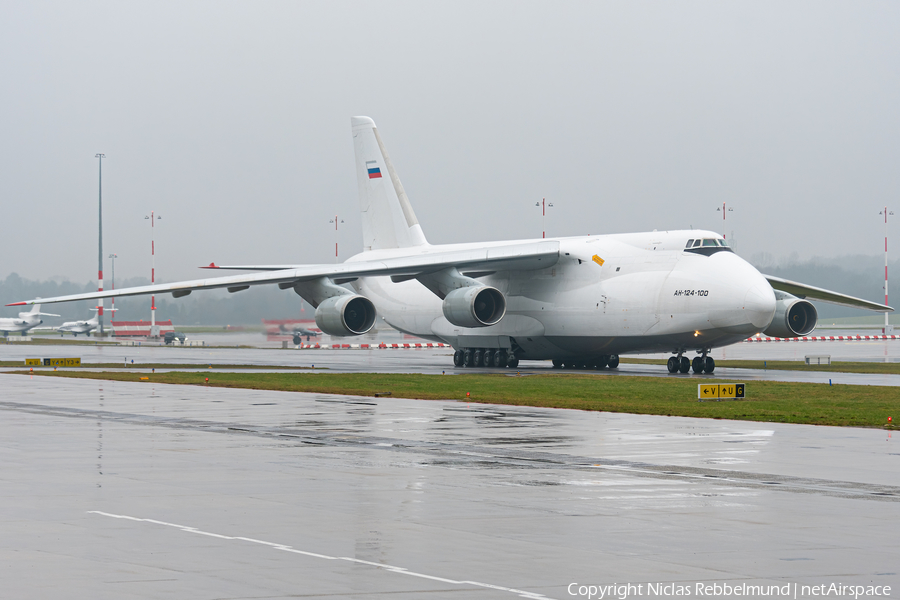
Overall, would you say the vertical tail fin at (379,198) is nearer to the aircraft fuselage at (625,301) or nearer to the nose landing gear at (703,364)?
the aircraft fuselage at (625,301)

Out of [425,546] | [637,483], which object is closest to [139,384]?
[637,483]

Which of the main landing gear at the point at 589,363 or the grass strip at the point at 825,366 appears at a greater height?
the main landing gear at the point at 589,363

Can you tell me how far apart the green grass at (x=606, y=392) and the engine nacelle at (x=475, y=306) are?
443cm

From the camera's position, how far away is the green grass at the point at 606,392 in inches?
781

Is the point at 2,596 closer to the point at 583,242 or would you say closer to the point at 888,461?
the point at 888,461

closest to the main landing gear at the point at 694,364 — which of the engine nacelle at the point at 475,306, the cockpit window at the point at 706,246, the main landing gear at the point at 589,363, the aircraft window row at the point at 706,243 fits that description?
the cockpit window at the point at 706,246

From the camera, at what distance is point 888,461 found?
13.2m

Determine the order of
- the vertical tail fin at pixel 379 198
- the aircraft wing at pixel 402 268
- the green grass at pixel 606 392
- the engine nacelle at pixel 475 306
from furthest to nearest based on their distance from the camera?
the vertical tail fin at pixel 379 198 < the aircraft wing at pixel 402 268 < the engine nacelle at pixel 475 306 < the green grass at pixel 606 392

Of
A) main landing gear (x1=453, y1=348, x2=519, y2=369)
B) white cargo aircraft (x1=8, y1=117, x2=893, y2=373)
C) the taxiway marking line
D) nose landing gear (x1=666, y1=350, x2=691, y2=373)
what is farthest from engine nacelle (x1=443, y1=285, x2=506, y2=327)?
the taxiway marking line

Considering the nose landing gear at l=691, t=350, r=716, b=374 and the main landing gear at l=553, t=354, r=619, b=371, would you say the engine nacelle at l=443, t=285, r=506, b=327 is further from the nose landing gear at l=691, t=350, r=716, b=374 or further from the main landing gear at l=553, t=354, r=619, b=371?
the nose landing gear at l=691, t=350, r=716, b=374

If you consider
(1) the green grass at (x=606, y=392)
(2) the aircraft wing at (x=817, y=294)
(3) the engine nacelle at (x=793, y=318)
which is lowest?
(1) the green grass at (x=606, y=392)

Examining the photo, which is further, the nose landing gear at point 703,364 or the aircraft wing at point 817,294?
the aircraft wing at point 817,294

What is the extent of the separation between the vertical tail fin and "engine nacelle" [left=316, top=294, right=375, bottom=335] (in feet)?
23.2

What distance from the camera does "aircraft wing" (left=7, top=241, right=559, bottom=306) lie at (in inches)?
1428
